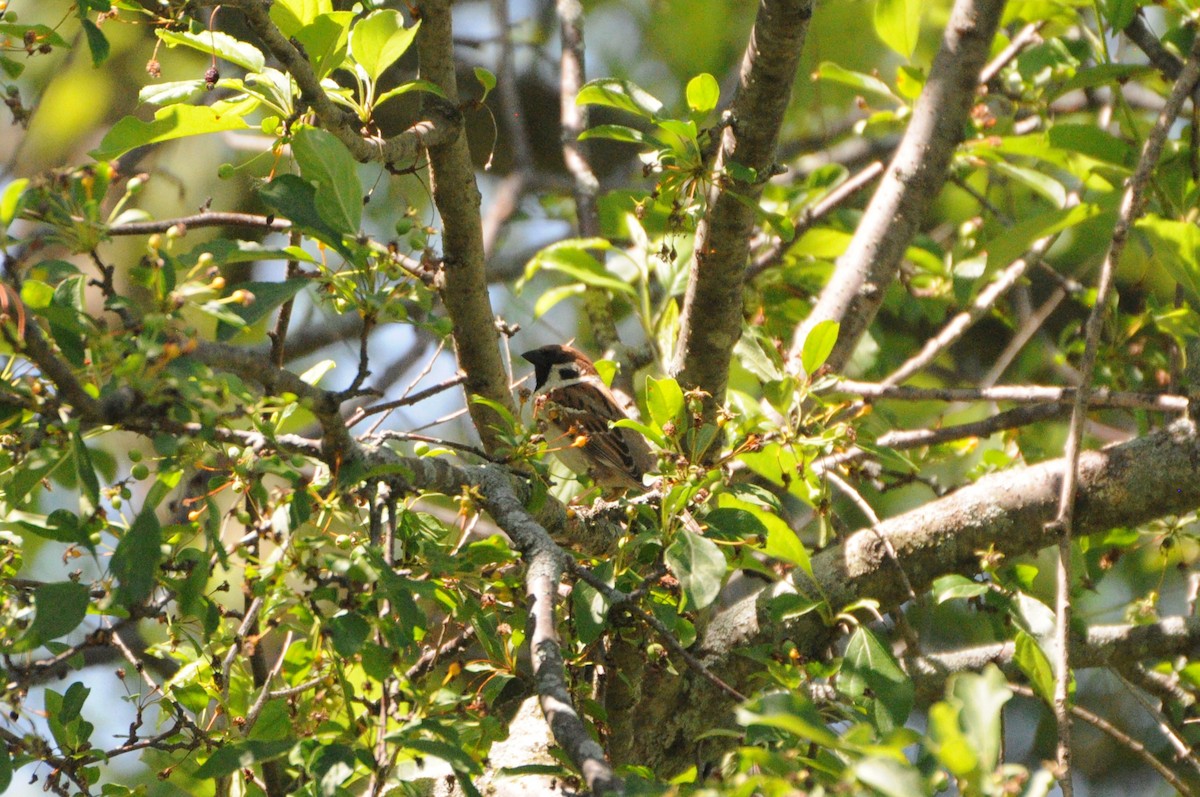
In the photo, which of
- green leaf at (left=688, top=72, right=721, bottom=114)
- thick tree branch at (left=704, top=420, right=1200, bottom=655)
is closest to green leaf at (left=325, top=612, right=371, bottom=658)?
green leaf at (left=688, top=72, right=721, bottom=114)

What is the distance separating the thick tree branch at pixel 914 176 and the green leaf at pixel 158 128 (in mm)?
1580

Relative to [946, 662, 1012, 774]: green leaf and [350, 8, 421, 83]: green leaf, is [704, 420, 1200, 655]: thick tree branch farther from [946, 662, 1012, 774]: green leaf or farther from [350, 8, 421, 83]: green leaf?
[350, 8, 421, 83]: green leaf

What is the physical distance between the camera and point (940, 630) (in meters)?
4.83

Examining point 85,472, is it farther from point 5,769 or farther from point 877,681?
point 877,681

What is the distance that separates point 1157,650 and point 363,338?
2198 mm

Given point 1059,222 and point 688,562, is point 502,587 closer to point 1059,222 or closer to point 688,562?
point 688,562

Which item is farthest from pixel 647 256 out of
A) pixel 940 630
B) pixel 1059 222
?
pixel 940 630

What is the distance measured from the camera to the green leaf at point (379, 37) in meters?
1.75

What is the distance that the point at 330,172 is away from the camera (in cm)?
152

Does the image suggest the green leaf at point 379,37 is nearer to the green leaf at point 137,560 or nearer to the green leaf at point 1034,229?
the green leaf at point 137,560

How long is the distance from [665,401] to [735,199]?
0.64 meters

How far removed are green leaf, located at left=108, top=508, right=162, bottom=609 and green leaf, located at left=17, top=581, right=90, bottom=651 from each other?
8cm

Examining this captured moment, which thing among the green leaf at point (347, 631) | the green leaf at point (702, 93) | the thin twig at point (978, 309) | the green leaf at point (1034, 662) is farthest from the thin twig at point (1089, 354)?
the green leaf at point (347, 631)

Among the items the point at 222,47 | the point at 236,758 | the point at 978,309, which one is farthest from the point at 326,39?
the point at 978,309
